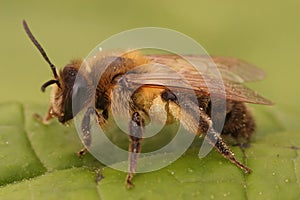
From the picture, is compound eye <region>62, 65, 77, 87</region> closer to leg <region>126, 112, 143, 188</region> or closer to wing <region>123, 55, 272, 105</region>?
wing <region>123, 55, 272, 105</region>

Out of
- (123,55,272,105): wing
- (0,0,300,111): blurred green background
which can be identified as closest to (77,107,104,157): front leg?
(123,55,272,105): wing

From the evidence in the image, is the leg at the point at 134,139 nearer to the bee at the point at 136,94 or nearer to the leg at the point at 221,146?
the bee at the point at 136,94

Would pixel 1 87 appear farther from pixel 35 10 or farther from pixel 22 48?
pixel 35 10

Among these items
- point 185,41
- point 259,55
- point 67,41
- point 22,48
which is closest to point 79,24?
point 67,41

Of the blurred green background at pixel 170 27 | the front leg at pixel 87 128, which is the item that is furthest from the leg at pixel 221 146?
the blurred green background at pixel 170 27

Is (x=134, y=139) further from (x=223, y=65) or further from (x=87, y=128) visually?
(x=223, y=65)

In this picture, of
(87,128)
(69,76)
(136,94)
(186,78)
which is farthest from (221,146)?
(69,76)

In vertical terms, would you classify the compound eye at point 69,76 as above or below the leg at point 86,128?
above
